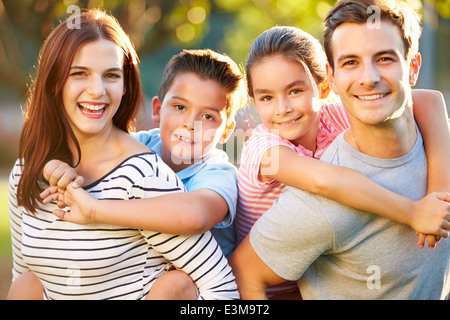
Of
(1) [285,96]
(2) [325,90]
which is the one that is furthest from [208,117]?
(2) [325,90]

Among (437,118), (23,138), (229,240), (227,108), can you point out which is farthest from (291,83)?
(23,138)

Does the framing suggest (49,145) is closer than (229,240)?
Yes

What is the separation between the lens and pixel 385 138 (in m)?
2.13

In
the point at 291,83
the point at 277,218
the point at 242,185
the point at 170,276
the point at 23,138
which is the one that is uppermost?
the point at 291,83

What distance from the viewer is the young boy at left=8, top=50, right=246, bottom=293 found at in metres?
2.07

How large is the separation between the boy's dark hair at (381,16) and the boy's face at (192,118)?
73 centimetres

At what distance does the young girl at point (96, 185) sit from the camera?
2.13 metres

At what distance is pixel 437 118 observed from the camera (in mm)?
2307

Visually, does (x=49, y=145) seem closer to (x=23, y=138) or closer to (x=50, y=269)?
(x=23, y=138)

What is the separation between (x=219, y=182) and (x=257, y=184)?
0.18 m

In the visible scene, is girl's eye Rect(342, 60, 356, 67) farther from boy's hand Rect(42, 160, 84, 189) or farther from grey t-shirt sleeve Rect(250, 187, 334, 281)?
boy's hand Rect(42, 160, 84, 189)
